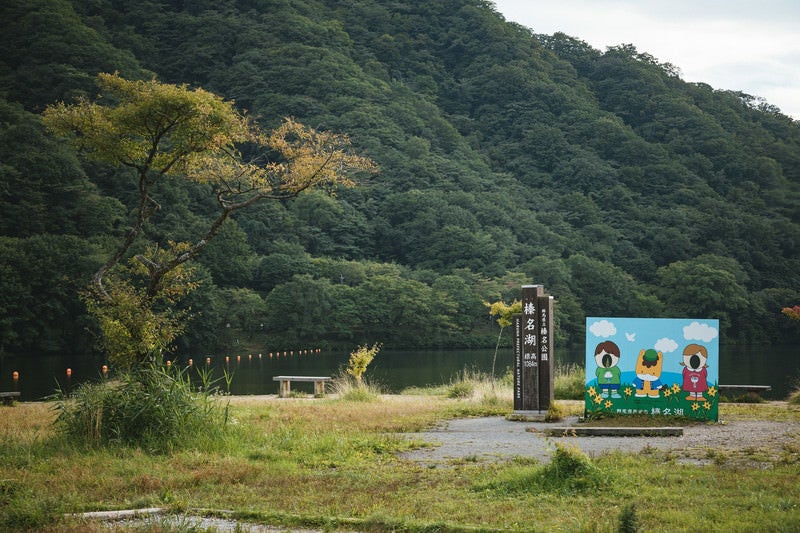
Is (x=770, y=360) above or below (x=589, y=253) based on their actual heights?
below

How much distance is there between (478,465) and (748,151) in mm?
83412

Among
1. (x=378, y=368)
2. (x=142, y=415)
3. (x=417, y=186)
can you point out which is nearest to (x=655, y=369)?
(x=142, y=415)

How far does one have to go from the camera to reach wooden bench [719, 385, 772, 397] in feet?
59.1

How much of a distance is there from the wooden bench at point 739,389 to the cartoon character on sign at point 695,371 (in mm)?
6173

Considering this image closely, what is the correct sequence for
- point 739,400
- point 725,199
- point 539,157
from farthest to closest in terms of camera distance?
point 539,157, point 725,199, point 739,400

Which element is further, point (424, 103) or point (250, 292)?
point (424, 103)

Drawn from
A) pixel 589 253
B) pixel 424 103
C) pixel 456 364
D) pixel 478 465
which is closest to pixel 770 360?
pixel 456 364

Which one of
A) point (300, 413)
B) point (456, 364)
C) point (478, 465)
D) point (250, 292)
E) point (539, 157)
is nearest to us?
point (478, 465)

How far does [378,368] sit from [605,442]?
3050 cm

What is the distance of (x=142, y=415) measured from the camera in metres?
9.52

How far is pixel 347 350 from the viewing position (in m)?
57.9

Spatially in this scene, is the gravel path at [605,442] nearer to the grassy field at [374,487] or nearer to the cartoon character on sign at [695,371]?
the grassy field at [374,487]

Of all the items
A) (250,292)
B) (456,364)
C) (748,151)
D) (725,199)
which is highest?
(748,151)

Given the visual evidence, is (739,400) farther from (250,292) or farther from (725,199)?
(725,199)
